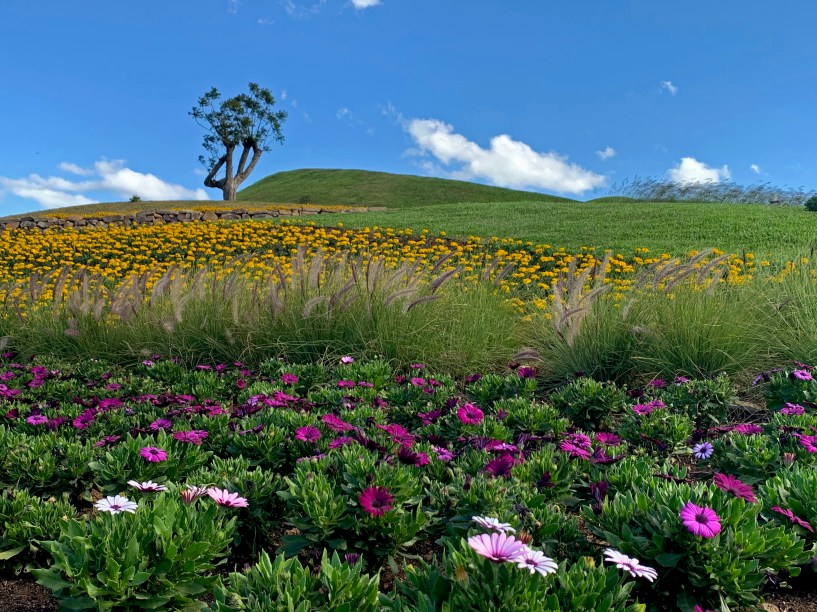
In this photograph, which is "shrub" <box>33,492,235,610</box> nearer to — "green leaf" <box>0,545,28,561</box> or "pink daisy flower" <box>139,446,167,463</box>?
"green leaf" <box>0,545,28,561</box>

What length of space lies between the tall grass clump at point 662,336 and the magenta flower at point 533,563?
3.19 metres

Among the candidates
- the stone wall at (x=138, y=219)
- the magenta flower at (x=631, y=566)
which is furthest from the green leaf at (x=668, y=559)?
the stone wall at (x=138, y=219)

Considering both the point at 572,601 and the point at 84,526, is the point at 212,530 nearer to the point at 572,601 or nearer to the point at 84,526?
the point at 84,526

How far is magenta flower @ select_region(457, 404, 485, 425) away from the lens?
2862mm

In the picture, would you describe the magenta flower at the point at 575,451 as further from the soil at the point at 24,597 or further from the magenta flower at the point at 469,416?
the soil at the point at 24,597

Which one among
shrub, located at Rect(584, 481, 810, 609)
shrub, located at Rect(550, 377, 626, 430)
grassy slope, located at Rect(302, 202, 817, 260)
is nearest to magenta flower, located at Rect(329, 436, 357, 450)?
shrub, located at Rect(584, 481, 810, 609)

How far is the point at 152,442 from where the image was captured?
8.71ft

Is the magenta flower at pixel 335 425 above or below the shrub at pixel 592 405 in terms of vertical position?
above

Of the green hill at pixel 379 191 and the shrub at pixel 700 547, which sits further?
the green hill at pixel 379 191

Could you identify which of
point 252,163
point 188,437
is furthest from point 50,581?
point 252,163

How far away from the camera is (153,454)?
95.9 inches

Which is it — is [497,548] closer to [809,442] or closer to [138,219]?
[809,442]

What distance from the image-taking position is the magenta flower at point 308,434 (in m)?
2.64

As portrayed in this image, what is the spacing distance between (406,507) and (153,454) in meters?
1.00
